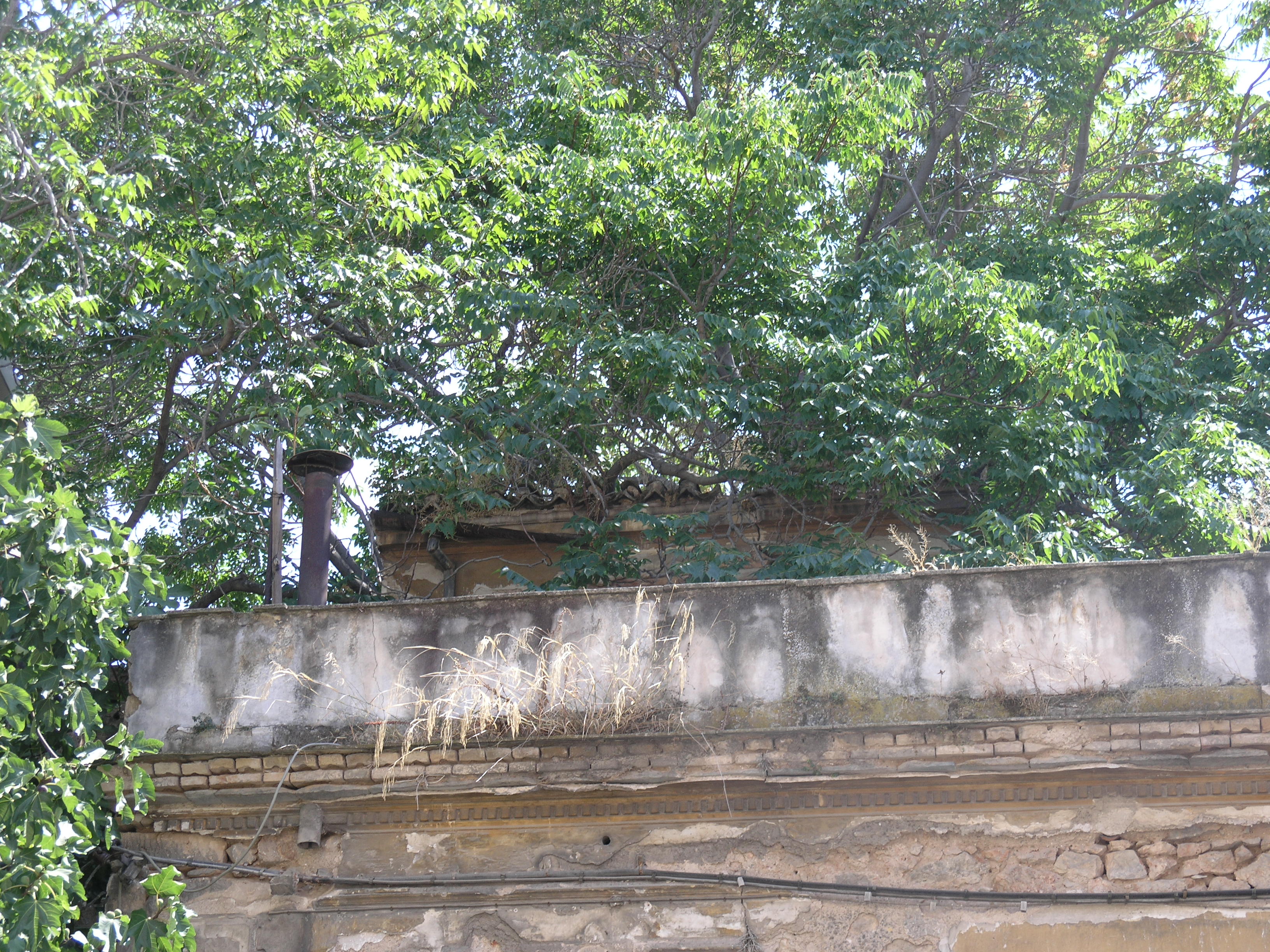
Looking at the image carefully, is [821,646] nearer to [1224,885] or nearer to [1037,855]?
[1037,855]

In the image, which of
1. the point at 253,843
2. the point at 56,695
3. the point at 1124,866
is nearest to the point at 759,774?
the point at 1124,866

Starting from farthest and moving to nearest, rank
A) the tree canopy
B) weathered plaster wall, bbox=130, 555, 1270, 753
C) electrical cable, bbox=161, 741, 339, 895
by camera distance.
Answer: the tree canopy
electrical cable, bbox=161, 741, 339, 895
weathered plaster wall, bbox=130, 555, 1270, 753

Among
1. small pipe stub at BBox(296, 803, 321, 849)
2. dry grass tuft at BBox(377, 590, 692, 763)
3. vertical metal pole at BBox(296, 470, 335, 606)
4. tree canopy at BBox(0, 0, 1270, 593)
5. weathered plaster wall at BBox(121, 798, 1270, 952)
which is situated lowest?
weathered plaster wall at BBox(121, 798, 1270, 952)

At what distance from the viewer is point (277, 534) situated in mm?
7156

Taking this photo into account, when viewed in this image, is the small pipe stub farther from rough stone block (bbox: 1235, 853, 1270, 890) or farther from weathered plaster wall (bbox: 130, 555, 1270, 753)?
rough stone block (bbox: 1235, 853, 1270, 890)

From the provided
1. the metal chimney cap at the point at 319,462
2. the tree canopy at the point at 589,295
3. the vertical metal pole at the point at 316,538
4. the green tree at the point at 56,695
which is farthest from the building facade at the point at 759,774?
the tree canopy at the point at 589,295

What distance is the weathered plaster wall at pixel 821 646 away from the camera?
19.9 ft

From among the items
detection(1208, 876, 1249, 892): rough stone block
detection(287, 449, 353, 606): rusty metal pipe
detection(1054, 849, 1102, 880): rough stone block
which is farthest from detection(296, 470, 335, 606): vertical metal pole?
detection(1208, 876, 1249, 892): rough stone block

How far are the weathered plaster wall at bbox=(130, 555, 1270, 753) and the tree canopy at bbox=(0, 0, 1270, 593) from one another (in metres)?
1.94

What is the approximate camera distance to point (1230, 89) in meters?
11.9

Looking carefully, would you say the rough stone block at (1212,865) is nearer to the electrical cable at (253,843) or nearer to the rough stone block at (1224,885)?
the rough stone block at (1224,885)

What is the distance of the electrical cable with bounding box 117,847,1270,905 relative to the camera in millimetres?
5672

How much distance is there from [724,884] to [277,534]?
3.00 m

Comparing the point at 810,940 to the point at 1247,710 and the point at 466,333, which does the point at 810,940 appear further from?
the point at 466,333
